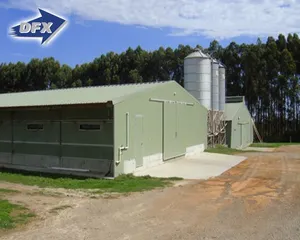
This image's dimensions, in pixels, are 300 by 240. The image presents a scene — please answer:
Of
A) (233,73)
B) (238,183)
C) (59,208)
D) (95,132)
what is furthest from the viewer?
(233,73)

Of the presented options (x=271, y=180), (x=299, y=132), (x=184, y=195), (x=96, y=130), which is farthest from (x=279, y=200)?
(x=299, y=132)

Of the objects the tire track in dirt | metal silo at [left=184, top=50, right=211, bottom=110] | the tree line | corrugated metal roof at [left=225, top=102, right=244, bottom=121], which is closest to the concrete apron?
the tire track in dirt

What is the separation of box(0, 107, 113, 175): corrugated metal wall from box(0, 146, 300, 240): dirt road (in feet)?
10.2

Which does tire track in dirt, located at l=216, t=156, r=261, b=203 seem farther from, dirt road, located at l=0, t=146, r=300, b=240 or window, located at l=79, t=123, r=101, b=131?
window, located at l=79, t=123, r=101, b=131

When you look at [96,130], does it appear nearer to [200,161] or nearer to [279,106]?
[200,161]

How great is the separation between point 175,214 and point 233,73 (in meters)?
44.3

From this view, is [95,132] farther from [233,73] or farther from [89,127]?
[233,73]

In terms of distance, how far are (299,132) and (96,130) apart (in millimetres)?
40115

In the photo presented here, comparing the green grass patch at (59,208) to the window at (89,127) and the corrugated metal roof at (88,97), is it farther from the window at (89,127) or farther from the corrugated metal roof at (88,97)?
the window at (89,127)

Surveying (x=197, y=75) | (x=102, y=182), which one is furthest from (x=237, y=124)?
(x=102, y=182)

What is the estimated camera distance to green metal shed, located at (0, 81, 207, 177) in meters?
13.7

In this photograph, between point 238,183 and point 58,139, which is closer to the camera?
point 238,183

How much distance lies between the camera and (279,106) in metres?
49.9

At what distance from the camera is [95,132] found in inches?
554
